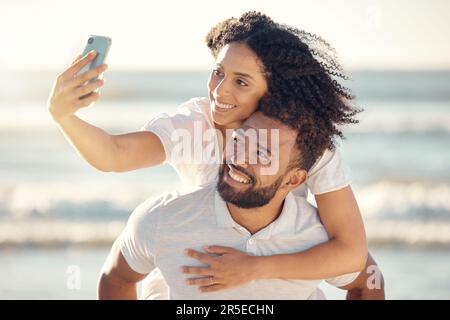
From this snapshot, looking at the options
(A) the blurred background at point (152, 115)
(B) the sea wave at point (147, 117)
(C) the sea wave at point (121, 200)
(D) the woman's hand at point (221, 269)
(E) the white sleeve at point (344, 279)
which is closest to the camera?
(D) the woman's hand at point (221, 269)

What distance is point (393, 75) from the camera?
2216 cm

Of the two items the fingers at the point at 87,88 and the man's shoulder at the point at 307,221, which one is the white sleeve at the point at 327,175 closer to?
the man's shoulder at the point at 307,221

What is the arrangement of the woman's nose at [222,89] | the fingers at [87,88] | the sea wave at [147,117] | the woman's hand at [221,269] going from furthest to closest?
1. the sea wave at [147,117]
2. the woman's nose at [222,89]
3. the woman's hand at [221,269]
4. the fingers at [87,88]

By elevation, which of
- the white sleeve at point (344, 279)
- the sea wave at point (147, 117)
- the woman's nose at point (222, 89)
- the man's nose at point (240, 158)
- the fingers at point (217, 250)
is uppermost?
the sea wave at point (147, 117)

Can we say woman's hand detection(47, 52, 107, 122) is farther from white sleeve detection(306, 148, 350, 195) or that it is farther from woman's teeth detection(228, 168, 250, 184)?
white sleeve detection(306, 148, 350, 195)

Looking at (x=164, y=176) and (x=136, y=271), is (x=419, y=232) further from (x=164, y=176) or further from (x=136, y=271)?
(x=136, y=271)

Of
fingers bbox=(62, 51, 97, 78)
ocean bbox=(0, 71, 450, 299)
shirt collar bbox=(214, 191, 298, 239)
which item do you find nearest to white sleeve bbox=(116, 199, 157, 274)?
shirt collar bbox=(214, 191, 298, 239)

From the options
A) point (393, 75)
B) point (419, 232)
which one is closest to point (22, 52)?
point (393, 75)

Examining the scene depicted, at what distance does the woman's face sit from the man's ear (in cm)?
37

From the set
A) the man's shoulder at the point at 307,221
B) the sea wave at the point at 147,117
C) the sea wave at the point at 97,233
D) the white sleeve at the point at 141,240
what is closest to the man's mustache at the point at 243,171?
the man's shoulder at the point at 307,221

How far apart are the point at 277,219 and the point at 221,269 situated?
0.94 feet

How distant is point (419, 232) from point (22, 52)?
1437cm

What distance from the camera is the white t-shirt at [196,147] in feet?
10.8

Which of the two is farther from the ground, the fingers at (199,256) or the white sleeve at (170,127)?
the white sleeve at (170,127)
